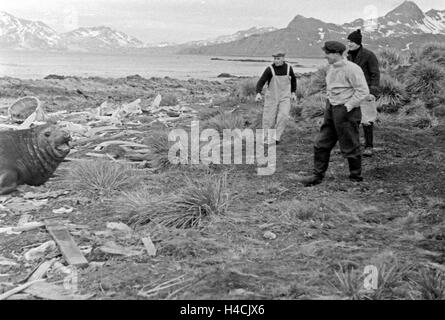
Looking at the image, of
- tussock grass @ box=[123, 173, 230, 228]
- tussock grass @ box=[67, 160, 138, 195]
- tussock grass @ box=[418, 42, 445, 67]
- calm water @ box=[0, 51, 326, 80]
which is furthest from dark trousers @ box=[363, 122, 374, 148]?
calm water @ box=[0, 51, 326, 80]

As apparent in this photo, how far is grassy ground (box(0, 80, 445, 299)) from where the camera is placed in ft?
13.2

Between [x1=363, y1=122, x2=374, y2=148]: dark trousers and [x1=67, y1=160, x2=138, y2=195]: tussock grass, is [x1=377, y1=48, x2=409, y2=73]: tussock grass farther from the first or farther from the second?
[x1=67, y1=160, x2=138, y2=195]: tussock grass

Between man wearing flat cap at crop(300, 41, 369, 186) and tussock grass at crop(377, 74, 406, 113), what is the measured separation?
604 cm

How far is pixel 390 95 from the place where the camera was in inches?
524

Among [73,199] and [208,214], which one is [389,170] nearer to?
[208,214]

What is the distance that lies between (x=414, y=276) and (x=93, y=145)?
24.1 ft

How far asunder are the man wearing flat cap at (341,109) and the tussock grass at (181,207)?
1690mm

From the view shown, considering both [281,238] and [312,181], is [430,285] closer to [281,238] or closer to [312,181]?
[281,238]

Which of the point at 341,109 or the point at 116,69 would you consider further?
the point at 116,69

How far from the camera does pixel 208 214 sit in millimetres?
5828

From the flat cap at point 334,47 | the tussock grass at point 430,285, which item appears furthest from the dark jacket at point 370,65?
the tussock grass at point 430,285

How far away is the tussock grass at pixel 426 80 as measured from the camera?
45.6 ft

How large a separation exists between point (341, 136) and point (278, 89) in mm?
2902

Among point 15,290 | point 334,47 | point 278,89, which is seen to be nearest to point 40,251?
point 15,290
